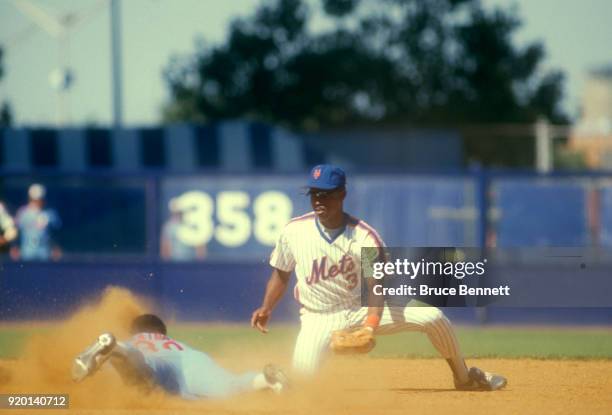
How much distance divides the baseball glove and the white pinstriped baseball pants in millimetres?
259

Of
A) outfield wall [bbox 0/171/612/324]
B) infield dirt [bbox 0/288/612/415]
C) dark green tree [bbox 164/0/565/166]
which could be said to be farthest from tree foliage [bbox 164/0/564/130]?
infield dirt [bbox 0/288/612/415]

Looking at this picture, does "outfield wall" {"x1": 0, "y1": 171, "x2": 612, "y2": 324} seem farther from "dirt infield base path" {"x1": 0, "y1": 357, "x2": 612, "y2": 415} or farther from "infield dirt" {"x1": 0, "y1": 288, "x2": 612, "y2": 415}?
"dirt infield base path" {"x1": 0, "y1": 357, "x2": 612, "y2": 415}

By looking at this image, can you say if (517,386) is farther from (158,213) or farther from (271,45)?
(271,45)

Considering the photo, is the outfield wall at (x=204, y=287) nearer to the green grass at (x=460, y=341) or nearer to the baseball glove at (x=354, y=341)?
the green grass at (x=460, y=341)

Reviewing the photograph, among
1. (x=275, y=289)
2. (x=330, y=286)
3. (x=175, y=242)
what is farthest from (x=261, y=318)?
(x=175, y=242)

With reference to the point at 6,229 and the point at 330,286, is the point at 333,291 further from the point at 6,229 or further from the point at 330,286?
the point at 6,229

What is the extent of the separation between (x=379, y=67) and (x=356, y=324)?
34661mm

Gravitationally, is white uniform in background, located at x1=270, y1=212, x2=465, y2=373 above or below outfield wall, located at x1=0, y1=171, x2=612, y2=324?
below

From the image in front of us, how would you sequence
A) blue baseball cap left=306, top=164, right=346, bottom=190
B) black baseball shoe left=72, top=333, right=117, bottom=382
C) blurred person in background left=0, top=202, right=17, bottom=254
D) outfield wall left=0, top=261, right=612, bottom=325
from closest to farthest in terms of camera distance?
black baseball shoe left=72, top=333, right=117, bottom=382 < blue baseball cap left=306, top=164, right=346, bottom=190 < outfield wall left=0, top=261, right=612, bottom=325 < blurred person in background left=0, top=202, right=17, bottom=254

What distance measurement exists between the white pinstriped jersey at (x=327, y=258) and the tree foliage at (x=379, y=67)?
112ft

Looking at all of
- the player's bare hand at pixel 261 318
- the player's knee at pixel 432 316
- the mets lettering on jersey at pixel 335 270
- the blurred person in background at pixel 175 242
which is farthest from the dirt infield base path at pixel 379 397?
the blurred person in background at pixel 175 242

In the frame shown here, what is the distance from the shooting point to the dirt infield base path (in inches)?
339

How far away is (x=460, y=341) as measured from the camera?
44.7ft

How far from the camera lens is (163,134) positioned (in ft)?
93.2
